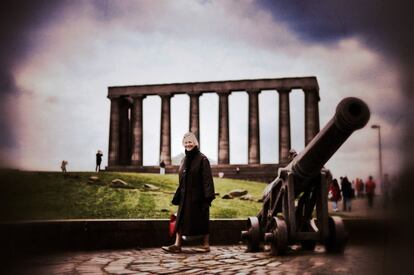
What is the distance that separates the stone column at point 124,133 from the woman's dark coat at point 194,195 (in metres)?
42.6

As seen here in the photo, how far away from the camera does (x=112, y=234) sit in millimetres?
8891

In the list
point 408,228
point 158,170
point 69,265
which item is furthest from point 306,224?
point 158,170

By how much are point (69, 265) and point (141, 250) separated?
237 centimetres

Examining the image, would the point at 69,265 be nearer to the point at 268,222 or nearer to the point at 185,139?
the point at 185,139

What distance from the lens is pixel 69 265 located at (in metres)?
6.34

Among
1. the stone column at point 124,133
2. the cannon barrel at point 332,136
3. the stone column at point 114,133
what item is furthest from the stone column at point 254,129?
the cannon barrel at point 332,136

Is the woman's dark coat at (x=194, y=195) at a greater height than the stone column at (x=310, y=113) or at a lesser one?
lesser

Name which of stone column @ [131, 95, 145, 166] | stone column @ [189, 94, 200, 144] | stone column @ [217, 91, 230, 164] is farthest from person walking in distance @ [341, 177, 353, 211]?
stone column @ [131, 95, 145, 166]

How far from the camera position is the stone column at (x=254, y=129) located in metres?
44.1

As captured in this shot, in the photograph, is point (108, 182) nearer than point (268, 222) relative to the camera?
No

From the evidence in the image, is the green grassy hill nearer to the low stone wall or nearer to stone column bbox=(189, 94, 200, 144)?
the low stone wall

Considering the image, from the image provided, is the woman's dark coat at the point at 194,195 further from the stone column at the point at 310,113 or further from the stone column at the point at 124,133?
the stone column at the point at 124,133

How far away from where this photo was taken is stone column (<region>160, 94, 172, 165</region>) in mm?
46188

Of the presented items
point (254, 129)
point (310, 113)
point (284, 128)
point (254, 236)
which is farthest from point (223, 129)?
point (254, 236)
